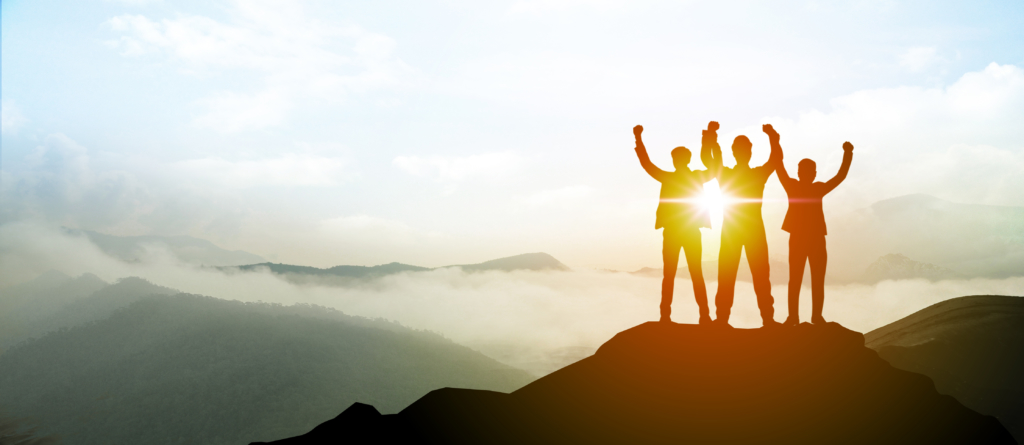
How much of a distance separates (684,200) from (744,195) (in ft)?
4.09

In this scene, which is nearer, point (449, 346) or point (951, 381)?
point (951, 381)

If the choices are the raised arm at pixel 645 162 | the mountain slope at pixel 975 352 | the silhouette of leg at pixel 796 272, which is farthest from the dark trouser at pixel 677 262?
the mountain slope at pixel 975 352

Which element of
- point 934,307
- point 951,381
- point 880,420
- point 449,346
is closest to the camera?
point 880,420

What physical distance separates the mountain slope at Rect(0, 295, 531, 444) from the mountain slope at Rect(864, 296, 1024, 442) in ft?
212

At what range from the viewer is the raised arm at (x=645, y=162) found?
35.0ft

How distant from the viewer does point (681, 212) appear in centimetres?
1048

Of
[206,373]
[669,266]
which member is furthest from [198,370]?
[669,266]

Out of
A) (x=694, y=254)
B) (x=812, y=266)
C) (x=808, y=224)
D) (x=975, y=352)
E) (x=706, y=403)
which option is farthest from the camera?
(x=975, y=352)

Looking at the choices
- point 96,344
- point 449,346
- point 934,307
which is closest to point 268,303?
point 96,344

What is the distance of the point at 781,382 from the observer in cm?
988

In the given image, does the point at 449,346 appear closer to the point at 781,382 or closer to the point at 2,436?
the point at 2,436

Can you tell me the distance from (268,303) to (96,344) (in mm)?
25984

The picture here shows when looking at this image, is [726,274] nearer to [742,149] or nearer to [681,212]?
[681,212]

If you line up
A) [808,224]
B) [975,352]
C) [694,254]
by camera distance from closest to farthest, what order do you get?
[694,254], [808,224], [975,352]
